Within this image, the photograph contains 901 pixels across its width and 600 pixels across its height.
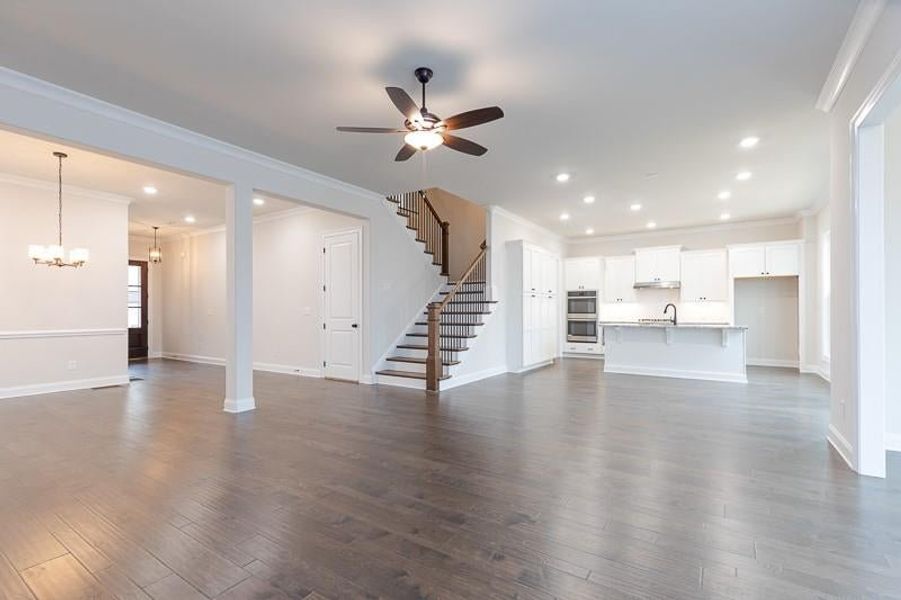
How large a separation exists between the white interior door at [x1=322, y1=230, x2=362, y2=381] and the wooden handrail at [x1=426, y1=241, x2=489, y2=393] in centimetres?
132

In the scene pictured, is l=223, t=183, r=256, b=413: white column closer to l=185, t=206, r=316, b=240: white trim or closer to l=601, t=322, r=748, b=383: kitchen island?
l=185, t=206, r=316, b=240: white trim

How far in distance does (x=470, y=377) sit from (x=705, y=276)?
224 inches

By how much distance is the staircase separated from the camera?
6211 millimetres

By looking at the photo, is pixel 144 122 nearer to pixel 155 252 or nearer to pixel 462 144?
pixel 462 144

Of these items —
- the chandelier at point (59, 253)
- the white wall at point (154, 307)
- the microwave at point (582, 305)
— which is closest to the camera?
the chandelier at point (59, 253)

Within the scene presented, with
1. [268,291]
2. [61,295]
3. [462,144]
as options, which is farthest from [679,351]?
[61,295]

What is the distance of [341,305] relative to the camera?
23.9 feet

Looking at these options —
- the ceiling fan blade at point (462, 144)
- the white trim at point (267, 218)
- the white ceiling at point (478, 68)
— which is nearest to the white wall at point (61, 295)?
the white trim at point (267, 218)

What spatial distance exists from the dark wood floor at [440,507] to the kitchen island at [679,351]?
2.17m

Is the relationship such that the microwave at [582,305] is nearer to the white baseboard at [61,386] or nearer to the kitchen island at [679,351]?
the kitchen island at [679,351]

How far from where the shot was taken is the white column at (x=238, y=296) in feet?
16.3

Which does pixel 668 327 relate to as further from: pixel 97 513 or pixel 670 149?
pixel 97 513

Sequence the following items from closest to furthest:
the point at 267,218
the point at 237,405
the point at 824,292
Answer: the point at 237,405 → the point at 824,292 → the point at 267,218

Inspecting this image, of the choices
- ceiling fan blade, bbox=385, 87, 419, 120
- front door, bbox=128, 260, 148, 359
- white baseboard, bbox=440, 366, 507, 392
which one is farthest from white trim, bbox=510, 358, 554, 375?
front door, bbox=128, 260, 148, 359
